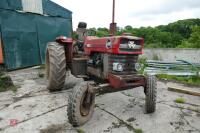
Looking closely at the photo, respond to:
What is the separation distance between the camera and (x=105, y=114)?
4211mm

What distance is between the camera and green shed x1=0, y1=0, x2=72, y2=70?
8.79 metres

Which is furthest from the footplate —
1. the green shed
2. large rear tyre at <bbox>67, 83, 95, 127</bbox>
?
the green shed

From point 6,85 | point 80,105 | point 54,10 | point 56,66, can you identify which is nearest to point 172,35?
point 54,10

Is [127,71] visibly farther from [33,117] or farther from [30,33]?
[30,33]

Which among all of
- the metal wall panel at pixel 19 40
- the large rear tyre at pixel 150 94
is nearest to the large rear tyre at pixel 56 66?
the large rear tyre at pixel 150 94

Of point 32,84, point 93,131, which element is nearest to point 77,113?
point 93,131

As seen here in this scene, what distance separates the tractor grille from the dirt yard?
0.75 m

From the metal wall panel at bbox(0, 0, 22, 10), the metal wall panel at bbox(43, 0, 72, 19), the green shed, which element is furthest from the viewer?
the metal wall panel at bbox(43, 0, 72, 19)

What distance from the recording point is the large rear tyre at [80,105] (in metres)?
A: 3.46

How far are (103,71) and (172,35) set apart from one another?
3897cm

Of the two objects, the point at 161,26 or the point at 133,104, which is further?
the point at 161,26

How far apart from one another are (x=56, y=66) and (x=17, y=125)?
5.47 feet

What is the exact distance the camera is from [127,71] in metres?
4.22

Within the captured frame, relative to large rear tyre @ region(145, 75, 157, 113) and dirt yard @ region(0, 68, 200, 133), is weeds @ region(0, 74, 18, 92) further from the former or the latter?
large rear tyre @ region(145, 75, 157, 113)
